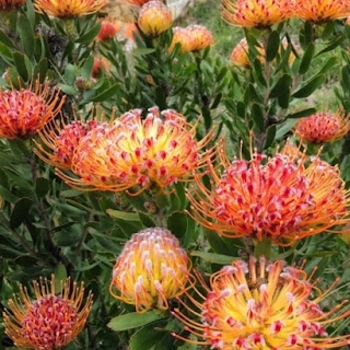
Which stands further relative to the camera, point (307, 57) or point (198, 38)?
point (198, 38)

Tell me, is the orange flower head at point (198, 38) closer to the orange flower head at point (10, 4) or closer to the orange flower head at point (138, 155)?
the orange flower head at point (10, 4)

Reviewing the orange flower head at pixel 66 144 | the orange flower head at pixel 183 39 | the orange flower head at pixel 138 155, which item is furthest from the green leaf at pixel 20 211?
the orange flower head at pixel 183 39

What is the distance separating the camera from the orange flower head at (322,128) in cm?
197

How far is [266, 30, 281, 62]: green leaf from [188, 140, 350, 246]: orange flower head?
750mm

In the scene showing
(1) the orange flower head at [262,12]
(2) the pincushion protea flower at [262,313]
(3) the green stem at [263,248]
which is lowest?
Answer: (2) the pincushion protea flower at [262,313]

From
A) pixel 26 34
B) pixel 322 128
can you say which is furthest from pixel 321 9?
pixel 26 34

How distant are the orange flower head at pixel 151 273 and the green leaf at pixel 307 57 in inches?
36.1

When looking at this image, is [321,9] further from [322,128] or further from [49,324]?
[49,324]

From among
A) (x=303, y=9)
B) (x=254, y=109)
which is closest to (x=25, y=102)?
(x=254, y=109)

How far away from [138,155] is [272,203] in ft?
0.84

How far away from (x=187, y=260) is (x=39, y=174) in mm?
591

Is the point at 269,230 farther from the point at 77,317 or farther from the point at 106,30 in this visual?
the point at 106,30

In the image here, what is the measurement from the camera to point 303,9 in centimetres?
177

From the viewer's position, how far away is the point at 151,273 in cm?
102
